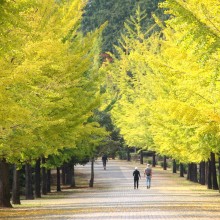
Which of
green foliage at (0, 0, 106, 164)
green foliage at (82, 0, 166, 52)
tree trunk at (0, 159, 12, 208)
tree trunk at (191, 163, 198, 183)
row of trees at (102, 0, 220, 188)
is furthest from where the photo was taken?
green foliage at (82, 0, 166, 52)

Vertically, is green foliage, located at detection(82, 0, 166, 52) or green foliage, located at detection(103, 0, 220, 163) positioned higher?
green foliage, located at detection(82, 0, 166, 52)

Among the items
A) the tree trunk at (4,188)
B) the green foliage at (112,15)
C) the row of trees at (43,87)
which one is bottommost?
the tree trunk at (4,188)

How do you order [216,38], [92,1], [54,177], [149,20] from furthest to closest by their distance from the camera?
1. [92,1]
2. [149,20]
3. [54,177]
4. [216,38]

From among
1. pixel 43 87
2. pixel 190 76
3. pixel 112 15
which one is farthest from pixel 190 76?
pixel 112 15

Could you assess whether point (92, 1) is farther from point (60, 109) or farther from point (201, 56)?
point (201, 56)

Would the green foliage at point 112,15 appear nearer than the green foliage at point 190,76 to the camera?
No

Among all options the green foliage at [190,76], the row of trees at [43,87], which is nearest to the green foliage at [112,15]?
the green foliage at [190,76]

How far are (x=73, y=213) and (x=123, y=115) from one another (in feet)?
191

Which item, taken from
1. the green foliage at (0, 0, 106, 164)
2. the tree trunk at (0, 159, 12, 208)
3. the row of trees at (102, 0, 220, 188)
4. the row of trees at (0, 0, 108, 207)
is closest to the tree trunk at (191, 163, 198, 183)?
the row of trees at (102, 0, 220, 188)

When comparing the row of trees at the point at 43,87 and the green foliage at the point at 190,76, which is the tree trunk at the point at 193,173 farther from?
the row of trees at the point at 43,87

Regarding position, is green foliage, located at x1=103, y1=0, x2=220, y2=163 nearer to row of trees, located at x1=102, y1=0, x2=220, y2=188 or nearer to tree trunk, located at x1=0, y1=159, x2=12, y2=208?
row of trees, located at x1=102, y1=0, x2=220, y2=188

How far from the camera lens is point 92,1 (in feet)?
519

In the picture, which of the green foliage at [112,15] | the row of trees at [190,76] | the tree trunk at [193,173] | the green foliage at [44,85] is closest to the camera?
the row of trees at [190,76]

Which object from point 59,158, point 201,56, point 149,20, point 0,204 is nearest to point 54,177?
point 59,158
